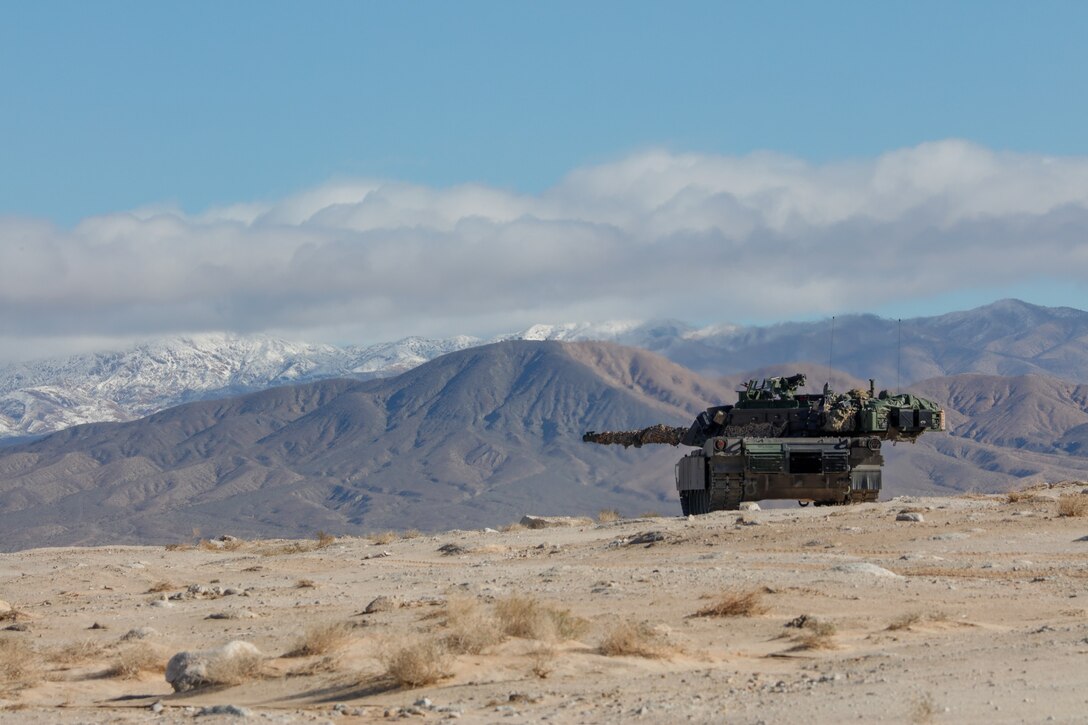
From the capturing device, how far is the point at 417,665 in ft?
50.3

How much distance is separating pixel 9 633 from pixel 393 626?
564cm

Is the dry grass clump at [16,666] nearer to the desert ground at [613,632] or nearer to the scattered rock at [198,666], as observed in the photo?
the desert ground at [613,632]

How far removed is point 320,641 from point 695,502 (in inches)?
940

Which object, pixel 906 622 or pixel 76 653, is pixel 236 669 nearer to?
pixel 76 653

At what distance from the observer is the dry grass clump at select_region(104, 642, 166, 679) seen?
58.3 feet

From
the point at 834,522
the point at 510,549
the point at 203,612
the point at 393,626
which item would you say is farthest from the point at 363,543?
the point at 393,626

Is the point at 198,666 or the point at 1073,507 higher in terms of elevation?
the point at 1073,507

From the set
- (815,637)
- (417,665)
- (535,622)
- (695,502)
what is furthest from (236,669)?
(695,502)

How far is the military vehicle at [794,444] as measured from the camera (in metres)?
38.2

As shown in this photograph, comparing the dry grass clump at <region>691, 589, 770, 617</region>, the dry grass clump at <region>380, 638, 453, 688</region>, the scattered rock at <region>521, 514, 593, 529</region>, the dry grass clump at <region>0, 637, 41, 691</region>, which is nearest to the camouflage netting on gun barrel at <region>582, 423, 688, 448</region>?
the scattered rock at <region>521, 514, 593, 529</region>

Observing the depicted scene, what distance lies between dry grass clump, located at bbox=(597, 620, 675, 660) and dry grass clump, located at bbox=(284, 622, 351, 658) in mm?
2891

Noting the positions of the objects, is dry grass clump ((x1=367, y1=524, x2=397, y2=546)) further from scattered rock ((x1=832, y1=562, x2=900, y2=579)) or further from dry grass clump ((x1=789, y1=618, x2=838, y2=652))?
dry grass clump ((x1=789, y1=618, x2=838, y2=652))

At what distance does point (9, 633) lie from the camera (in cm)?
2166

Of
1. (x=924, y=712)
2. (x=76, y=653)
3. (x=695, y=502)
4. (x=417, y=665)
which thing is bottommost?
(x=76, y=653)
